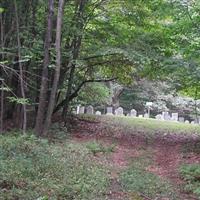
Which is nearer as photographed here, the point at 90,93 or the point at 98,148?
the point at 98,148

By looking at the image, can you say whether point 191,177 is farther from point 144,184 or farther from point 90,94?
point 90,94

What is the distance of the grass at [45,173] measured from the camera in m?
7.93

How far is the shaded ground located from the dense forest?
2031mm

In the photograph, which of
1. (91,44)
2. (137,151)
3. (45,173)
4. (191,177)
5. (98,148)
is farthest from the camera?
(91,44)

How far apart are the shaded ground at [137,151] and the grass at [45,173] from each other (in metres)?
0.53

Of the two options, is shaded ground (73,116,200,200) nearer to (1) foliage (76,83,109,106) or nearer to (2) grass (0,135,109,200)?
(2) grass (0,135,109,200)

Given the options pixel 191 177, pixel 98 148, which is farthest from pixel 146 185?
pixel 98 148

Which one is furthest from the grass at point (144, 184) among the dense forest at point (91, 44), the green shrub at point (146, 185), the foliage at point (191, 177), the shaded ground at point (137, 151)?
the dense forest at point (91, 44)

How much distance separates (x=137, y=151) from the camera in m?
15.0

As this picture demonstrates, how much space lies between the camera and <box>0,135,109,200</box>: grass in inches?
312

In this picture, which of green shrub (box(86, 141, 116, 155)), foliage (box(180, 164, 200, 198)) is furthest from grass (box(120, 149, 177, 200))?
green shrub (box(86, 141, 116, 155))

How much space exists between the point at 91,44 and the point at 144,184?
950cm

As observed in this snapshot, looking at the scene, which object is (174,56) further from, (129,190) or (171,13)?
(129,190)

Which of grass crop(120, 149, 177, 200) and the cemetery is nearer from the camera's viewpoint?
grass crop(120, 149, 177, 200)
